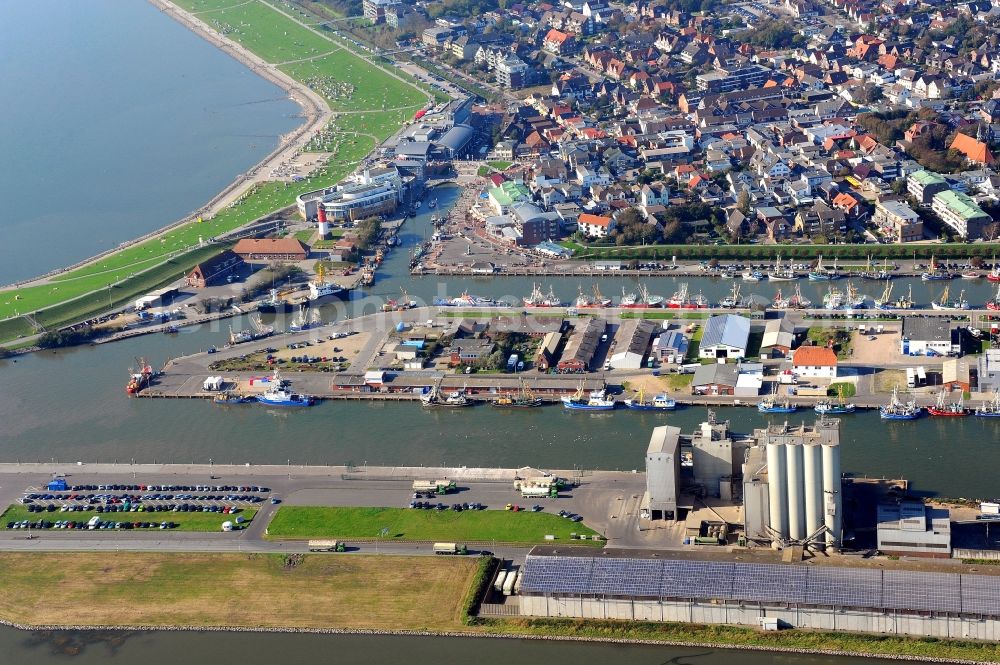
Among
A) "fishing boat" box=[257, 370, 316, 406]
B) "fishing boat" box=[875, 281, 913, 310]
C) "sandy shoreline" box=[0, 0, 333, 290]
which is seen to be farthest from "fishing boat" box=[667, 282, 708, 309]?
"sandy shoreline" box=[0, 0, 333, 290]

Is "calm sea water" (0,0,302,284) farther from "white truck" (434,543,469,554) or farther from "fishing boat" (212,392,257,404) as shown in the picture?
"white truck" (434,543,469,554)

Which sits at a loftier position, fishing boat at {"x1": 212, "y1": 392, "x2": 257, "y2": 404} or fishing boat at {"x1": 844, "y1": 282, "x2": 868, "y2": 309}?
fishing boat at {"x1": 844, "y1": 282, "x2": 868, "y2": 309}

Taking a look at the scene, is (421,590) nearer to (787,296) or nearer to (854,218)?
(787,296)

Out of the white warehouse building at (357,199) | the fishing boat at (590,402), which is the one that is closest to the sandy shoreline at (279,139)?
the white warehouse building at (357,199)

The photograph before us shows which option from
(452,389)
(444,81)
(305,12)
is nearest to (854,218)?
(452,389)

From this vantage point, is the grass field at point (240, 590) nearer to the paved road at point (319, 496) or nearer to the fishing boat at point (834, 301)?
the paved road at point (319, 496)

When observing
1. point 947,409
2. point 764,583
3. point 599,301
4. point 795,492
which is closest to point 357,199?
point 599,301

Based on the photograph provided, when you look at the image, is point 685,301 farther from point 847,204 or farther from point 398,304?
point 847,204
